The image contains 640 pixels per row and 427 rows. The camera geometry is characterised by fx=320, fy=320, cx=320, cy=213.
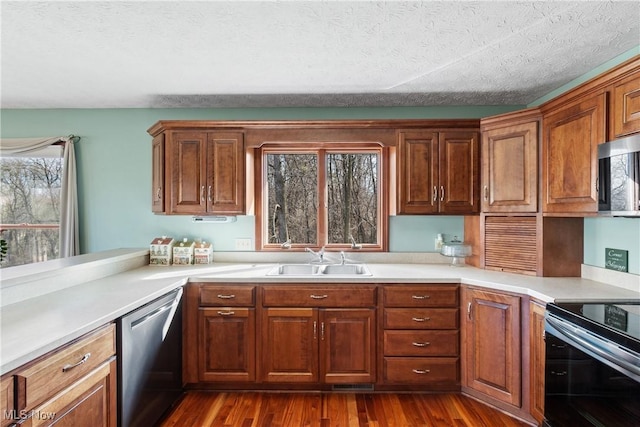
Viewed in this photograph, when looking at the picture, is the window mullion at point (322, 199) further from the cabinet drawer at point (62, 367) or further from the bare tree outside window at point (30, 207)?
the bare tree outside window at point (30, 207)

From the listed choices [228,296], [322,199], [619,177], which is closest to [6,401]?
[228,296]

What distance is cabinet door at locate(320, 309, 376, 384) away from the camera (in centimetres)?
231

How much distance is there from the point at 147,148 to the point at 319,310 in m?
2.25

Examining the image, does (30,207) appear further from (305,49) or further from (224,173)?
(305,49)

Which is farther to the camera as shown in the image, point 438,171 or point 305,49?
point 438,171

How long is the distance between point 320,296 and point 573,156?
187 cm

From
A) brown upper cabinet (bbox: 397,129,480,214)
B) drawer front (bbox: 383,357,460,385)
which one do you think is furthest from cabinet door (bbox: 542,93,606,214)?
drawer front (bbox: 383,357,460,385)

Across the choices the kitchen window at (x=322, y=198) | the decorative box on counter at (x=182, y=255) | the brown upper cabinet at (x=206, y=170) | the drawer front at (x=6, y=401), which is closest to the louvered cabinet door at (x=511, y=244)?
the kitchen window at (x=322, y=198)

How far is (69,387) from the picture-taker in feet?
4.21

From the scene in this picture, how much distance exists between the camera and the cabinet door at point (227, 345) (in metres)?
2.32

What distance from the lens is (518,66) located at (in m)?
2.19

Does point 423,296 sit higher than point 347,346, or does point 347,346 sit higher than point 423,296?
point 423,296

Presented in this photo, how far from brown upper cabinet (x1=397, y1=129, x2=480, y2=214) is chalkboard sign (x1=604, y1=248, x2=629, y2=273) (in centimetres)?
85

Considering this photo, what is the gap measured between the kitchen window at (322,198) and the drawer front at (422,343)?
0.96 meters
